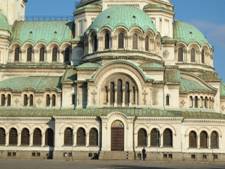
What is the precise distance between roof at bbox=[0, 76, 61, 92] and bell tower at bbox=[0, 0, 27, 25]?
1143 centimetres

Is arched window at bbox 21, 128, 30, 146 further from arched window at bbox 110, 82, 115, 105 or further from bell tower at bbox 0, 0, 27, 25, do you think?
bell tower at bbox 0, 0, 27, 25

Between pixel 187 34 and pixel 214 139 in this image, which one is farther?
pixel 187 34

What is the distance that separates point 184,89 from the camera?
6331 centimetres

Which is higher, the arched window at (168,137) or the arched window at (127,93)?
the arched window at (127,93)

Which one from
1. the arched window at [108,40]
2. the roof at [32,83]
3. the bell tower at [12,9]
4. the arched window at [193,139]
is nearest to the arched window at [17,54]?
the roof at [32,83]

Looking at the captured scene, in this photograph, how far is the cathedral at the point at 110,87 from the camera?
5631 cm

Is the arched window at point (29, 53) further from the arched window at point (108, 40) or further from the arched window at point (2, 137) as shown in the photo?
the arched window at point (2, 137)

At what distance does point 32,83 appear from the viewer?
65.7m

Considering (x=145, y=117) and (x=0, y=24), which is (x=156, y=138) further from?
(x=0, y=24)

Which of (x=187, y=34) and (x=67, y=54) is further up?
(x=187, y=34)

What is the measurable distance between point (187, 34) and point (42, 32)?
787 inches

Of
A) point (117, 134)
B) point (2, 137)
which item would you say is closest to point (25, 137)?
point (2, 137)

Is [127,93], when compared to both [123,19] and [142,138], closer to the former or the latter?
[142,138]

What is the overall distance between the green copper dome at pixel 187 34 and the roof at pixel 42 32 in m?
14.7
